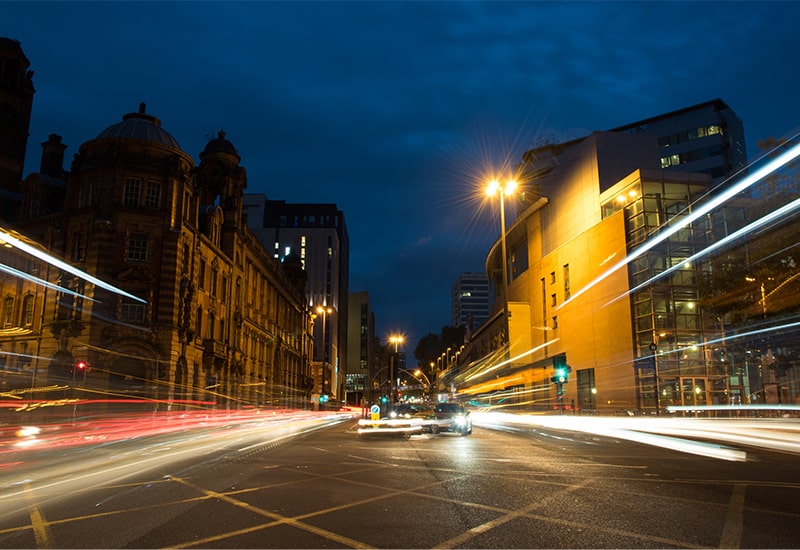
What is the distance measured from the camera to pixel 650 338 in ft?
130

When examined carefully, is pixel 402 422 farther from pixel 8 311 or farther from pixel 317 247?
pixel 317 247

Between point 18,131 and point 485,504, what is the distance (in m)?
72.6

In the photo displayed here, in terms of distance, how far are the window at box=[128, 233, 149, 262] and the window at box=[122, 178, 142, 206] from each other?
88.6 inches

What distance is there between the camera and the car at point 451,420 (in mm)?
24703

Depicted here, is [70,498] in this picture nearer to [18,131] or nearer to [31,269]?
[31,269]

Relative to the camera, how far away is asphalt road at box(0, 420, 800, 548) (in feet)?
20.0

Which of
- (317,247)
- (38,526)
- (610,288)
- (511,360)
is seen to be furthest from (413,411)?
(317,247)

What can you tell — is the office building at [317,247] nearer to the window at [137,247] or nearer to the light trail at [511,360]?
the light trail at [511,360]

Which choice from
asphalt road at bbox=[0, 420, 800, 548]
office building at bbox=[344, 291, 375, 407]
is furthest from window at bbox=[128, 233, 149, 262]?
office building at bbox=[344, 291, 375, 407]

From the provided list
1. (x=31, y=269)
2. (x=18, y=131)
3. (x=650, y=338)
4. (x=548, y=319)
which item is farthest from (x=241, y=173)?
(x=650, y=338)

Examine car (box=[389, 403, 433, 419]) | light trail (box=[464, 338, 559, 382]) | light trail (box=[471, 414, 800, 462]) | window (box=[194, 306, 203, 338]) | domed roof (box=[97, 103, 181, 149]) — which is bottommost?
light trail (box=[471, 414, 800, 462])

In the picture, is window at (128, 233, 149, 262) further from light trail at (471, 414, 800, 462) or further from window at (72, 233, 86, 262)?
light trail at (471, 414, 800, 462)

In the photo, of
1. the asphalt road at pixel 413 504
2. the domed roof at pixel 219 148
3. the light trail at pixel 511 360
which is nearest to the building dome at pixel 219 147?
the domed roof at pixel 219 148

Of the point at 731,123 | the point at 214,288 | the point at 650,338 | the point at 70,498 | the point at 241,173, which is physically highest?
the point at 731,123
